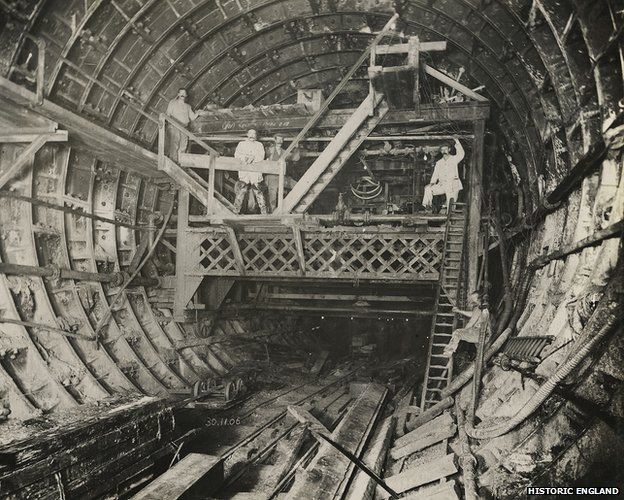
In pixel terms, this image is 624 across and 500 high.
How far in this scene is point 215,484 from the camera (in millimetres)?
4332

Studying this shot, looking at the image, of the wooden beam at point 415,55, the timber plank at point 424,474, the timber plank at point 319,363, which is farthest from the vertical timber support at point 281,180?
the timber plank at point 319,363

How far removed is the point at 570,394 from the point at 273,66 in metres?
7.97

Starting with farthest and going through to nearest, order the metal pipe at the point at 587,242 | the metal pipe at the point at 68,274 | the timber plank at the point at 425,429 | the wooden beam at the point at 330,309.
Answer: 1. the wooden beam at the point at 330,309
2. the metal pipe at the point at 68,274
3. the timber plank at the point at 425,429
4. the metal pipe at the point at 587,242

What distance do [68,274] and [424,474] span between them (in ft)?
20.3

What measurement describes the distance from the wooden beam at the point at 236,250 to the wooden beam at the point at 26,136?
2.99 m

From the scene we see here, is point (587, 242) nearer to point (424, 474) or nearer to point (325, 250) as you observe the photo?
point (424, 474)

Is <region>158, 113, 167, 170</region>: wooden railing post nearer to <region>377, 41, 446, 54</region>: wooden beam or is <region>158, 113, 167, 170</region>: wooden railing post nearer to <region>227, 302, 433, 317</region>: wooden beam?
<region>227, 302, 433, 317</region>: wooden beam

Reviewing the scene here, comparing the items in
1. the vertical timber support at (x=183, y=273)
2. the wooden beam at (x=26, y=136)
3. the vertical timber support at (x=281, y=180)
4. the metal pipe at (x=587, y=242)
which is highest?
the wooden beam at (x=26, y=136)

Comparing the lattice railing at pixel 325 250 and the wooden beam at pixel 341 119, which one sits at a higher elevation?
the wooden beam at pixel 341 119

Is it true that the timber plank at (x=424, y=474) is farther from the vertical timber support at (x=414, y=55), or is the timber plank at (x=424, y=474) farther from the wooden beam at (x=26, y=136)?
the wooden beam at (x=26, y=136)

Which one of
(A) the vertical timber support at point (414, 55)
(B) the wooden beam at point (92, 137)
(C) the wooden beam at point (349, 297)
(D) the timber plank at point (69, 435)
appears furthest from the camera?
(C) the wooden beam at point (349, 297)

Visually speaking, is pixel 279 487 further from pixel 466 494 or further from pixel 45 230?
pixel 45 230

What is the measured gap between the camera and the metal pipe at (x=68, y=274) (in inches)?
245

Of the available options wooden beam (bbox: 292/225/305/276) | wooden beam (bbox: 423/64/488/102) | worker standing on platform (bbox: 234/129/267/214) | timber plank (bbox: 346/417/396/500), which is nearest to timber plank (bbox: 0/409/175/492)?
timber plank (bbox: 346/417/396/500)
